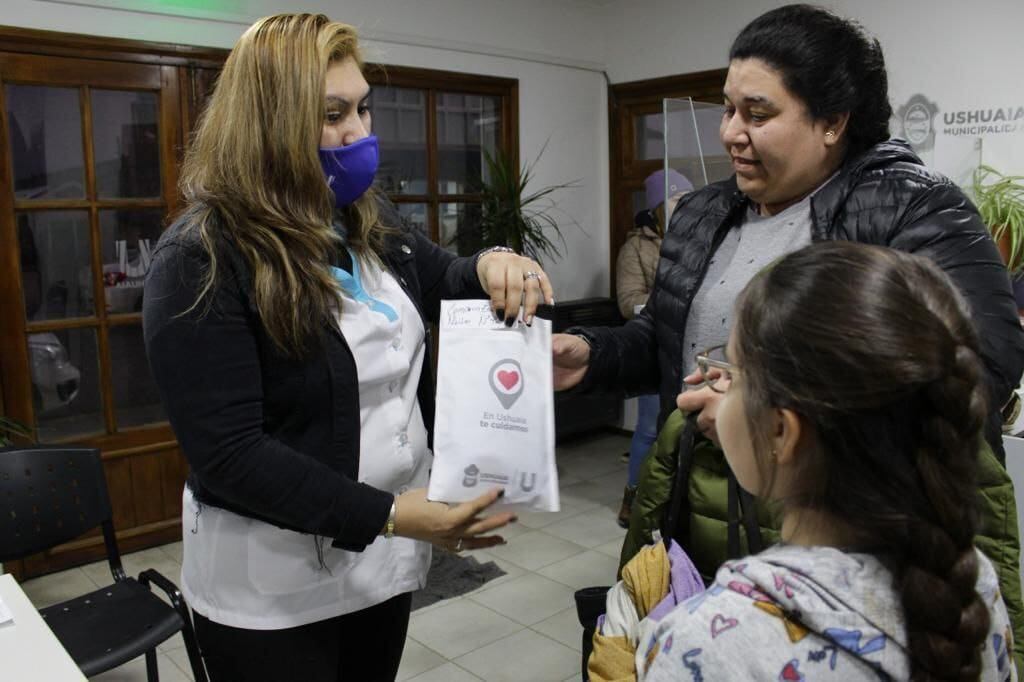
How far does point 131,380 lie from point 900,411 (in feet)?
12.0

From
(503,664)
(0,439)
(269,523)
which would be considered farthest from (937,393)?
(0,439)

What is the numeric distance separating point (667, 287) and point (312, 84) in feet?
2.39

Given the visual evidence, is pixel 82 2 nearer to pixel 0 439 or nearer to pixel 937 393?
pixel 0 439

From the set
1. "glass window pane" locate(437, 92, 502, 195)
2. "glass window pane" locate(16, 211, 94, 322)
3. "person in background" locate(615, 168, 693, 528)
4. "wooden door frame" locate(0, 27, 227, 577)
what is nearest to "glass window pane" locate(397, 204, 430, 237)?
"glass window pane" locate(437, 92, 502, 195)

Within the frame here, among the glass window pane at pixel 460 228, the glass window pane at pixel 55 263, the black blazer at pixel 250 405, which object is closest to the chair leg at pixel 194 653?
the black blazer at pixel 250 405

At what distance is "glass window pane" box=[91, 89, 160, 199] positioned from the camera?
353cm

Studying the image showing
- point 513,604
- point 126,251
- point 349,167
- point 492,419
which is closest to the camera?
point 492,419

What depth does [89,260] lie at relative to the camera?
3561mm

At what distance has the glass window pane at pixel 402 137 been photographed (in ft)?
14.7

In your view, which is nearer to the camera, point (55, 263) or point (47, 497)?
point (47, 497)

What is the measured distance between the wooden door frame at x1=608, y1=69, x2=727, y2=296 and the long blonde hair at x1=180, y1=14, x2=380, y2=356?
420 cm

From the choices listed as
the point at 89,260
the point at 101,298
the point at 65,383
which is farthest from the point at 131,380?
the point at 89,260

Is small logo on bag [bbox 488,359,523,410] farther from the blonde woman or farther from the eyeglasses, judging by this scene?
the eyeglasses

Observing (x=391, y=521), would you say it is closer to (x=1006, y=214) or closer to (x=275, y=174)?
(x=275, y=174)
